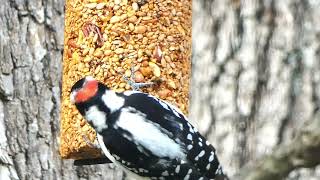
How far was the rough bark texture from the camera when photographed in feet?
Result: 14.6

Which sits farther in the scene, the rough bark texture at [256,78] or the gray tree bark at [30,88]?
the rough bark texture at [256,78]

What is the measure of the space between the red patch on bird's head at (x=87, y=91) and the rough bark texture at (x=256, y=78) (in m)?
1.68

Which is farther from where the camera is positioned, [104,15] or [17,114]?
[17,114]

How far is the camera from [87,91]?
278cm

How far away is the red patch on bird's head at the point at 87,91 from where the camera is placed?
276cm

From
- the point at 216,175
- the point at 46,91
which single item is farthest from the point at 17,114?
the point at 216,175

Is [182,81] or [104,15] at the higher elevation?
[104,15]

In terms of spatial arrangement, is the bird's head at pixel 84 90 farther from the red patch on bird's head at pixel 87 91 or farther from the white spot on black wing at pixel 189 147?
the white spot on black wing at pixel 189 147

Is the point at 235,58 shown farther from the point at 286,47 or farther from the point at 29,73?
the point at 29,73

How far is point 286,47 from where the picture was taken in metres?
4.46

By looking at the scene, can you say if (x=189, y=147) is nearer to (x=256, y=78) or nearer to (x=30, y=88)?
(x=30, y=88)

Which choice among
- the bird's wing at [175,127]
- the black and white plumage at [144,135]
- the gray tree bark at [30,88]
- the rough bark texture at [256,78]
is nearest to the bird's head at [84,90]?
the black and white plumage at [144,135]

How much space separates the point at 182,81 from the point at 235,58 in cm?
152

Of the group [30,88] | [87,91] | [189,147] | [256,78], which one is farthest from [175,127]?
[256,78]
